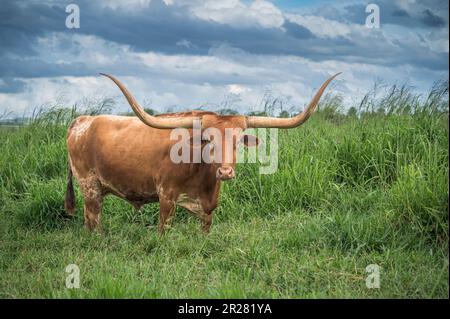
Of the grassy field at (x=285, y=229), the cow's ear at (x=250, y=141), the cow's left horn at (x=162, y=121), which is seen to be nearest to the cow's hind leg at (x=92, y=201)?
the grassy field at (x=285, y=229)

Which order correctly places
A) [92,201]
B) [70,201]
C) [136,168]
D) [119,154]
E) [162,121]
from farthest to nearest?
1. [70,201]
2. [92,201]
3. [119,154]
4. [136,168]
5. [162,121]

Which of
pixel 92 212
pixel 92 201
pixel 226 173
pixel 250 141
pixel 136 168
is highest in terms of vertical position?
pixel 250 141

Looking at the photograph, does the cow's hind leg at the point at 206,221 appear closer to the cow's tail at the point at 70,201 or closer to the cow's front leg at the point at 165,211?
the cow's front leg at the point at 165,211

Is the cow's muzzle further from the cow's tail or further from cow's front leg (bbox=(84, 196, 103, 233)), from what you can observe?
the cow's tail

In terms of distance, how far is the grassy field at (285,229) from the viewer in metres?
4.46

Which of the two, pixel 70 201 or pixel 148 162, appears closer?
pixel 148 162

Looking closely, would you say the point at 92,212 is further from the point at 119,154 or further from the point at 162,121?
the point at 162,121

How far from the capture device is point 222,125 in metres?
5.17

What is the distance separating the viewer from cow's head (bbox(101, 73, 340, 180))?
502cm

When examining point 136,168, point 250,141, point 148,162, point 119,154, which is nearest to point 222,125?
point 250,141

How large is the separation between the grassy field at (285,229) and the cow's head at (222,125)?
2.73ft

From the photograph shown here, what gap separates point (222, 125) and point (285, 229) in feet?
4.42
